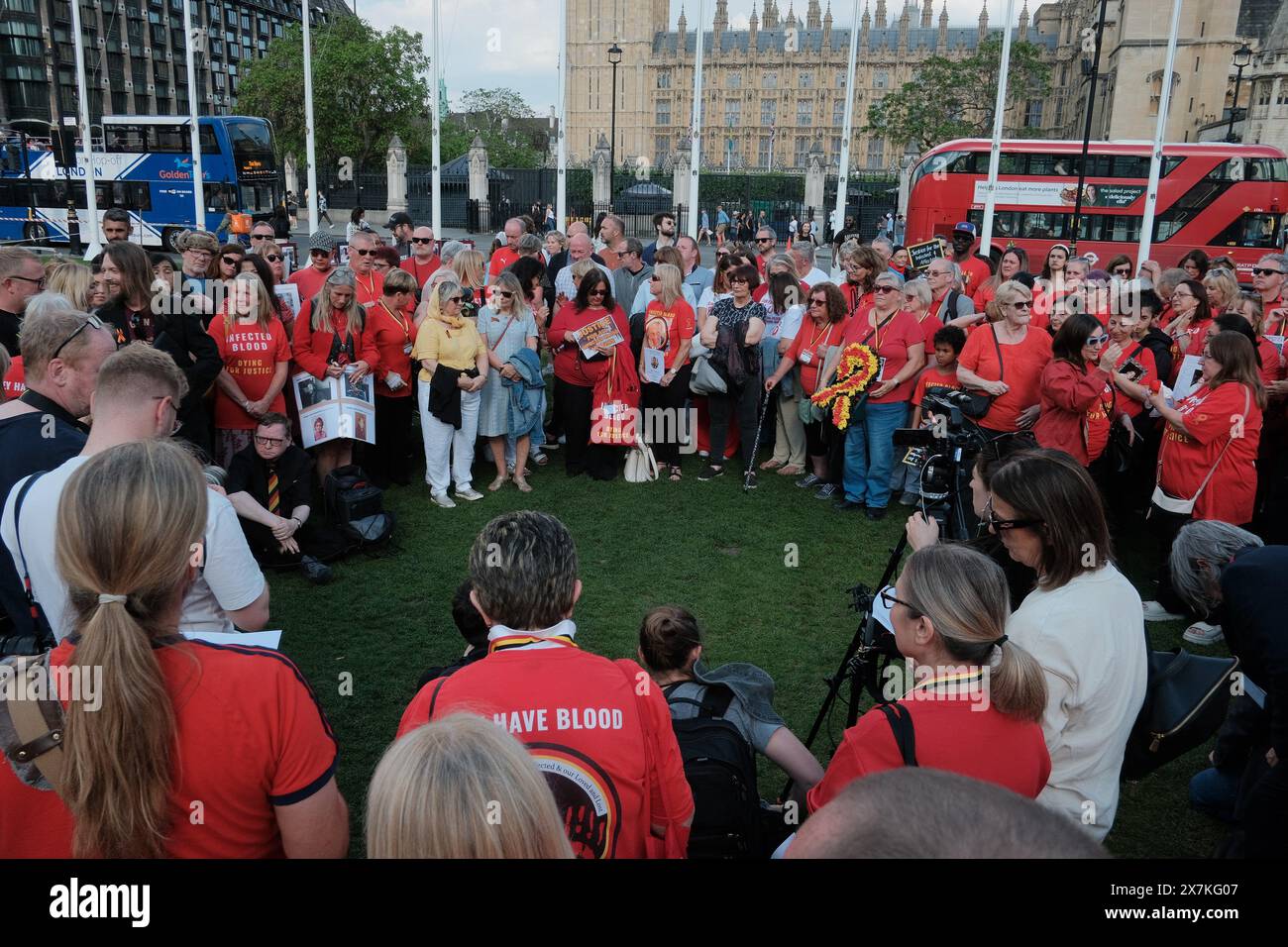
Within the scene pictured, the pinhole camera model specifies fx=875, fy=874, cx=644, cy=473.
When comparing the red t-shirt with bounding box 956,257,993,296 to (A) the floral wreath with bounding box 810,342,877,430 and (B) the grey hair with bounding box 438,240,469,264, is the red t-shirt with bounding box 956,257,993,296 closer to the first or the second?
(A) the floral wreath with bounding box 810,342,877,430

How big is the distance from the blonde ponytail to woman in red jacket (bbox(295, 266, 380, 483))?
5.48 meters

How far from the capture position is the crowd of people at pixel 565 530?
1728 mm

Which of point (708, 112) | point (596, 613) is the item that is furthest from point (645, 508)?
point (708, 112)

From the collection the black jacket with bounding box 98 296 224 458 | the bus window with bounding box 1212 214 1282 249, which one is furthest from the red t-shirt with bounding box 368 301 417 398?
the bus window with bounding box 1212 214 1282 249

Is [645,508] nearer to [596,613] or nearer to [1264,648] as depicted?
[596,613]

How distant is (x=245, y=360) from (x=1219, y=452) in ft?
21.9

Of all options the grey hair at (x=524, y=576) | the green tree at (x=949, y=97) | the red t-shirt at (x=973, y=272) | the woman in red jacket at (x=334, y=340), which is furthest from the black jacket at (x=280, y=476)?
the green tree at (x=949, y=97)

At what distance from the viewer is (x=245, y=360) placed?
657cm

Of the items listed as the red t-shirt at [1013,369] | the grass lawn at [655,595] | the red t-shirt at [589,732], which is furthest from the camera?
the red t-shirt at [1013,369]

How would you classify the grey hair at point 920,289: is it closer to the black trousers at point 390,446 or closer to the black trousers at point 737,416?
the black trousers at point 737,416

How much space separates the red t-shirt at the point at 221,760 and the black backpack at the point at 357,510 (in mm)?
4664

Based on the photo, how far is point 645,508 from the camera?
7.58 metres

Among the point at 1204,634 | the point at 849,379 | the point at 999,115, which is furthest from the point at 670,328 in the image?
the point at 999,115
